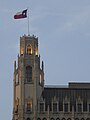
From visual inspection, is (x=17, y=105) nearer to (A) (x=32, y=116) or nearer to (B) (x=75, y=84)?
(A) (x=32, y=116)

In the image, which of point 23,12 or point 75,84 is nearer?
point 23,12

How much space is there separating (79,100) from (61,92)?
7887 mm

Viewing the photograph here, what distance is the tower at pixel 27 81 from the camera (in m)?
188

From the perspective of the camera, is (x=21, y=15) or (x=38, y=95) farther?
(x=38, y=95)

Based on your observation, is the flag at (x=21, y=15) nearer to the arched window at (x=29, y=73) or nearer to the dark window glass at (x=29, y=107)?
the arched window at (x=29, y=73)

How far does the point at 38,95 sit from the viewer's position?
627 feet

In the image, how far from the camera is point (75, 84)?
655 feet

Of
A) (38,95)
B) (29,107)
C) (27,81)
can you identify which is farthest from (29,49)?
(29,107)

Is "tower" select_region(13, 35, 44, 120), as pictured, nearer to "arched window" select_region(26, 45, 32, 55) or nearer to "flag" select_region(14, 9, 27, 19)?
"arched window" select_region(26, 45, 32, 55)

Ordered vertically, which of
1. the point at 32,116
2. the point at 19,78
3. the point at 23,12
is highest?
the point at 23,12

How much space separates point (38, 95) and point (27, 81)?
266 inches

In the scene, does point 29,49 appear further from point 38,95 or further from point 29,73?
point 38,95

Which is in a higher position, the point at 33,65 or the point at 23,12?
the point at 23,12

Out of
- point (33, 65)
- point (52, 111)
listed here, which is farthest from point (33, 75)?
point (52, 111)
